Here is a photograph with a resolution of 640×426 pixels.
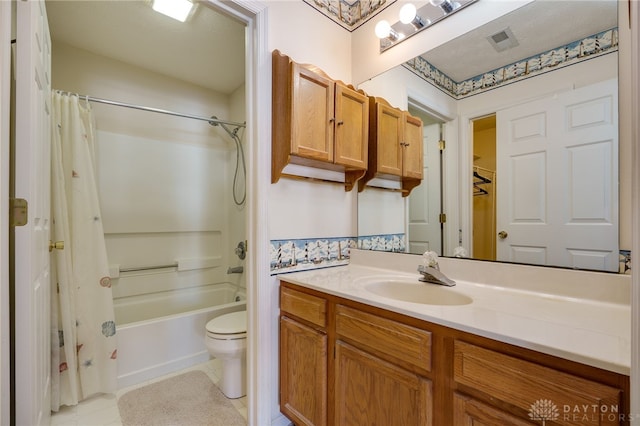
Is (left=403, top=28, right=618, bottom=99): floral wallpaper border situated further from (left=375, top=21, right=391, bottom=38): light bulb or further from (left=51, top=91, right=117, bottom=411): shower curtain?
(left=51, top=91, right=117, bottom=411): shower curtain

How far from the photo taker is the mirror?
1025 millimetres

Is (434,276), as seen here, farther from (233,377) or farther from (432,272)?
(233,377)

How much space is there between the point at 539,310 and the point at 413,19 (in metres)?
1.56

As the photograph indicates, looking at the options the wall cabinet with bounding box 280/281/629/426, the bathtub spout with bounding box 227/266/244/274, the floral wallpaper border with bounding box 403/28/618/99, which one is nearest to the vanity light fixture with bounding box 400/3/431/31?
the floral wallpaper border with bounding box 403/28/618/99

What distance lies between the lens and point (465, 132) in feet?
4.66

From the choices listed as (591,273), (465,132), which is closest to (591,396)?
(591,273)

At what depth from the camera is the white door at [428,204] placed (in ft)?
5.00

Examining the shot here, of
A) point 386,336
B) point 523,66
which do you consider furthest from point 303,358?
point 523,66

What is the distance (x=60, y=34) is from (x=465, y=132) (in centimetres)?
289

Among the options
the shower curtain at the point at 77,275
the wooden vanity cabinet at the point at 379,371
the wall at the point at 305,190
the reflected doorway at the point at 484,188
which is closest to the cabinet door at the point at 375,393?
the wooden vanity cabinet at the point at 379,371

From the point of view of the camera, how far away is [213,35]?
208cm

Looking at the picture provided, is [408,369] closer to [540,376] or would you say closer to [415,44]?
[540,376]

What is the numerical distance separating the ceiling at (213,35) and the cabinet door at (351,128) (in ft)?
1.47

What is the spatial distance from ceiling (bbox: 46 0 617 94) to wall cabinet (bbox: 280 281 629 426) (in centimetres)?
122
